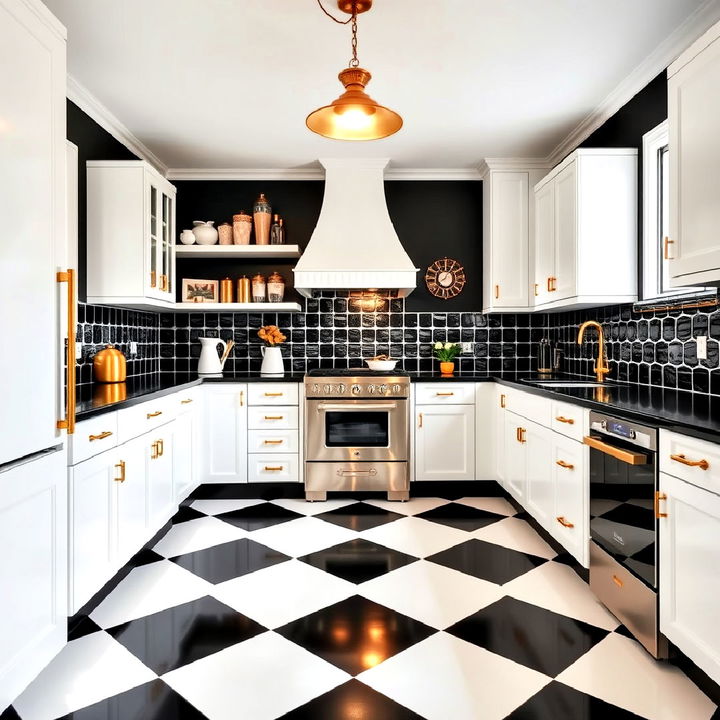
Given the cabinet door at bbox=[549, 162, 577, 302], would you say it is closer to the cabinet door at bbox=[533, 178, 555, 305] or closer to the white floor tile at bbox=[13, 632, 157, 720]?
the cabinet door at bbox=[533, 178, 555, 305]

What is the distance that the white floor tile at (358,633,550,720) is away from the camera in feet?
5.43

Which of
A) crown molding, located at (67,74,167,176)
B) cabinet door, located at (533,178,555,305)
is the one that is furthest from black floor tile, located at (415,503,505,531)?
crown molding, located at (67,74,167,176)

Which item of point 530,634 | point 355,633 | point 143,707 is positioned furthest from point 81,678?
point 530,634

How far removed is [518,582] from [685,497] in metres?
1.05

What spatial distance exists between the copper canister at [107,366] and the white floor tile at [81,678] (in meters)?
1.52

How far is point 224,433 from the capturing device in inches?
154

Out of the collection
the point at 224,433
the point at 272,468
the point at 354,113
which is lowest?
the point at 272,468

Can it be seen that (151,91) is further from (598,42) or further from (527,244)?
(527,244)

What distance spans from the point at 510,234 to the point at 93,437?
315 centimetres

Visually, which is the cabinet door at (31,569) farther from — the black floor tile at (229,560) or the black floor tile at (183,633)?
the black floor tile at (229,560)

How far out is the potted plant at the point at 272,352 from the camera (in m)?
4.19

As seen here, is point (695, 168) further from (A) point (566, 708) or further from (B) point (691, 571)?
(A) point (566, 708)

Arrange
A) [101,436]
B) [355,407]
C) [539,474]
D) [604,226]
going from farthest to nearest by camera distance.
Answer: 1. [355,407]
2. [604,226]
3. [539,474]
4. [101,436]

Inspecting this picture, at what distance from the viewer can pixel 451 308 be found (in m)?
4.46
